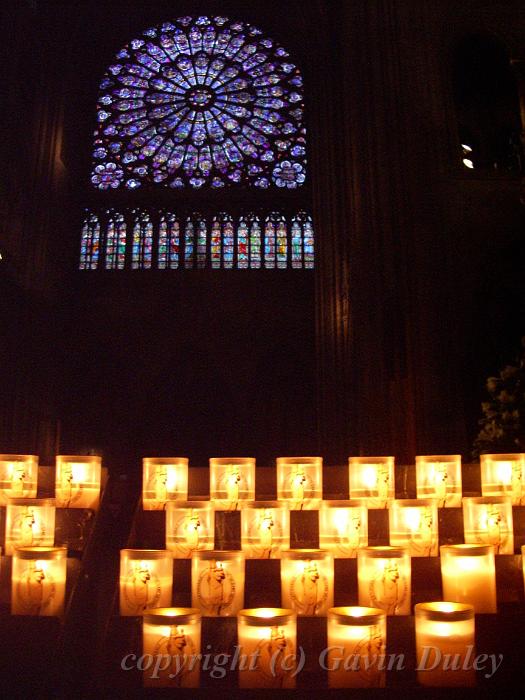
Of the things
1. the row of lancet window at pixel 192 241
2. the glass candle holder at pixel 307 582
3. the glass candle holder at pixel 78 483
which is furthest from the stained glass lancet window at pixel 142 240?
the glass candle holder at pixel 307 582

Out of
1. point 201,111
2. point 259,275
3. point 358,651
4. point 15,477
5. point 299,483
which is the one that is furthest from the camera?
point 201,111

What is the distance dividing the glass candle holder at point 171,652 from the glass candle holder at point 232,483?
70cm

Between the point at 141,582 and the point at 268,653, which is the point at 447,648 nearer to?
the point at 268,653

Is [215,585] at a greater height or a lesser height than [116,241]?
lesser

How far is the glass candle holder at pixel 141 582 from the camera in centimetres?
183

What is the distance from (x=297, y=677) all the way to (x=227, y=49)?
42.7 feet

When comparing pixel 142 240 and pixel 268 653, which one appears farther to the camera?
pixel 142 240

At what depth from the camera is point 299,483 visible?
2.27 metres

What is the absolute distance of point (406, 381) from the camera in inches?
190

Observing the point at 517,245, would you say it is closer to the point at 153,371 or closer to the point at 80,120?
the point at 153,371

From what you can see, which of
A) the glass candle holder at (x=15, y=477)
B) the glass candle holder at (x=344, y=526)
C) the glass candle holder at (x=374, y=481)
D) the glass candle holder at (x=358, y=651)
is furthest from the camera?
the glass candle holder at (x=15, y=477)

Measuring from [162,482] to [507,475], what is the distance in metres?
1.06

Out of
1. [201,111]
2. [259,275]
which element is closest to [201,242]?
[259,275]

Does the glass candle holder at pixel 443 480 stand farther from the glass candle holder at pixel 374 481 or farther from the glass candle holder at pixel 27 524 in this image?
the glass candle holder at pixel 27 524
